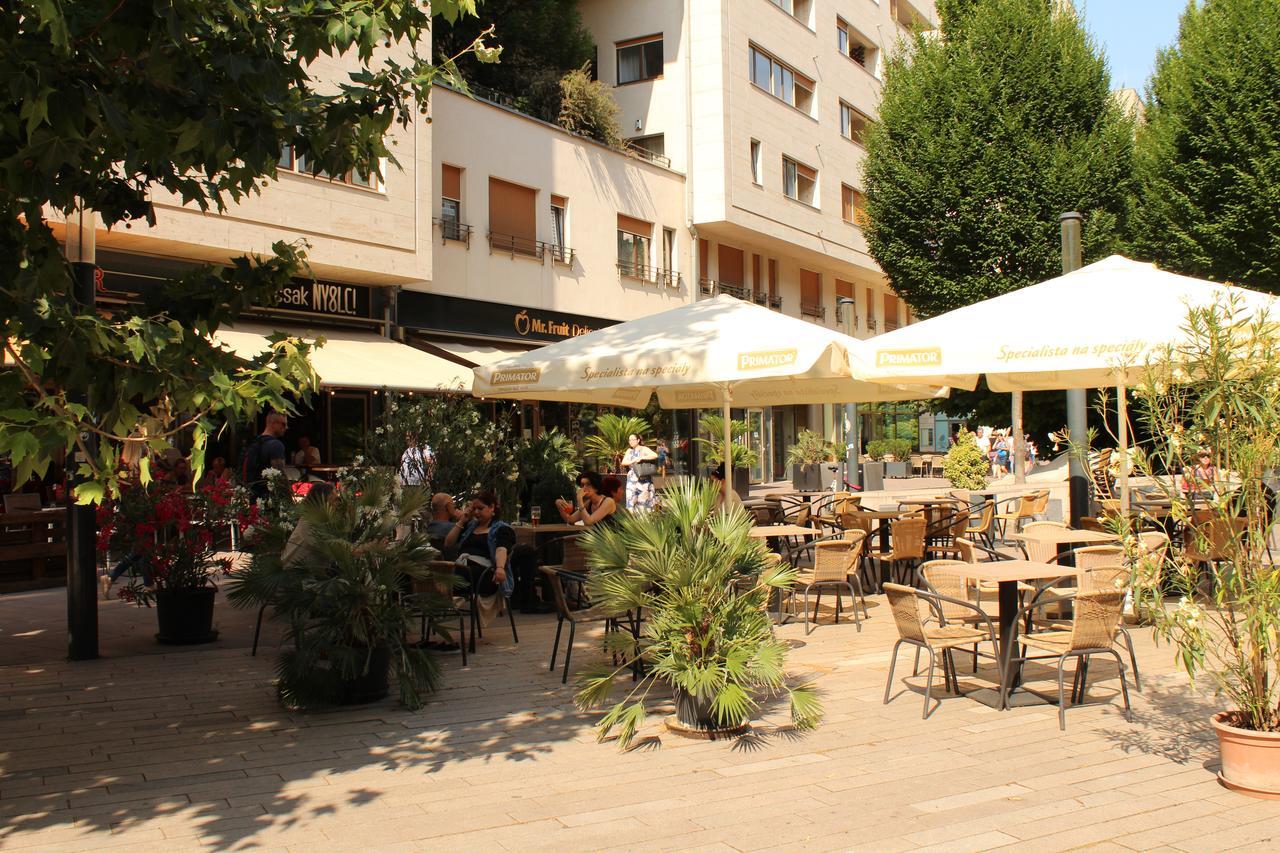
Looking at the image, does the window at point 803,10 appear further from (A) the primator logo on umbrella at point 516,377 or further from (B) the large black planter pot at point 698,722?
(B) the large black planter pot at point 698,722

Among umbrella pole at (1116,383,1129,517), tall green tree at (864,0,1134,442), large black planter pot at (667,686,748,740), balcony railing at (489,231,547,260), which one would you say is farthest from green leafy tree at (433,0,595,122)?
large black planter pot at (667,686,748,740)

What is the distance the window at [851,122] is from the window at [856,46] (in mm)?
1891

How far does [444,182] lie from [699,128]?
880 centimetres

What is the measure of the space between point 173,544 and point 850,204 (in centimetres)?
2936

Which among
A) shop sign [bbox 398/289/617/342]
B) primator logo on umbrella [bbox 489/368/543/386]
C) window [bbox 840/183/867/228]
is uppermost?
window [bbox 840/183/867/228]

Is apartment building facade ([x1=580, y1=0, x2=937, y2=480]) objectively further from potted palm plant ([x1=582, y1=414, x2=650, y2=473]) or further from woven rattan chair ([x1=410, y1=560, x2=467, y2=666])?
woven rattan chair ([x1=410, y1=560, x2=467, y2=666])

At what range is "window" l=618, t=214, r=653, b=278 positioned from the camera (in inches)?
1001

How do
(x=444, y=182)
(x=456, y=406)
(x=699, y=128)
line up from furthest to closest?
(x=699, y=128)
(x=444, y=182)
(x=456, y=406)

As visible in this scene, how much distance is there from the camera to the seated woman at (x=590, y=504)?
410 inches

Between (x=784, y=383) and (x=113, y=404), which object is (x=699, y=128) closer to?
(x=784, y=383)

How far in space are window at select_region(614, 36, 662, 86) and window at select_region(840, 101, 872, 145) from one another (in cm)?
853

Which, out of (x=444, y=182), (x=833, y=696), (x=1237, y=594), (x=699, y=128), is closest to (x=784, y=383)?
(x=833, y=696)

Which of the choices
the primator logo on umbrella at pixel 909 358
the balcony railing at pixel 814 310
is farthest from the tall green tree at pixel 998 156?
the primator logo on umbrella at pixel 909 358

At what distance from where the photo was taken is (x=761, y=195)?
1142 inches
